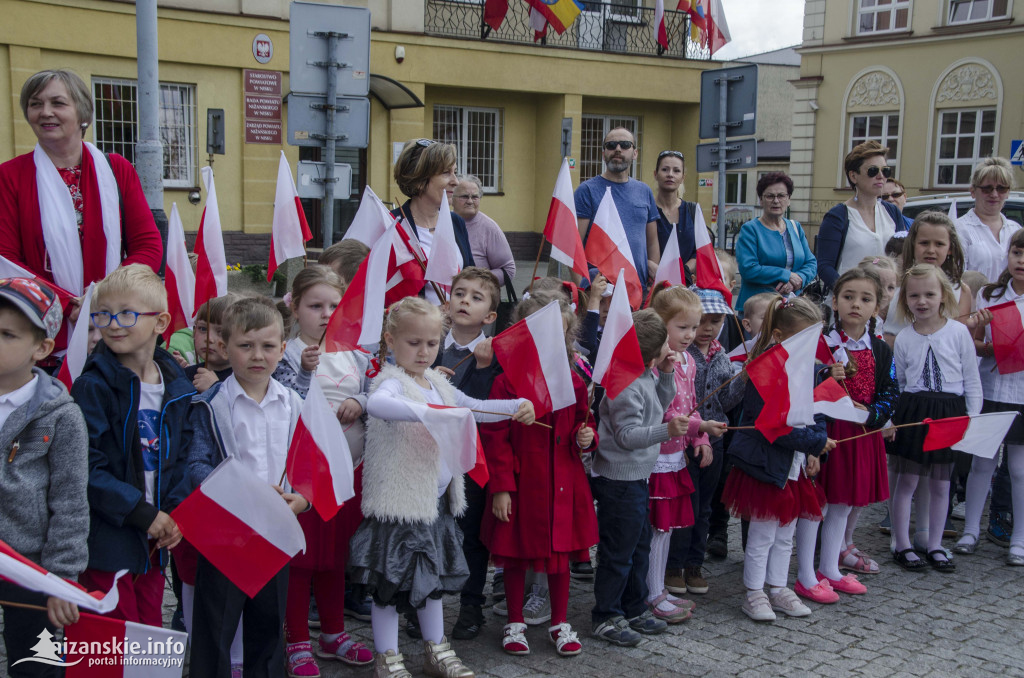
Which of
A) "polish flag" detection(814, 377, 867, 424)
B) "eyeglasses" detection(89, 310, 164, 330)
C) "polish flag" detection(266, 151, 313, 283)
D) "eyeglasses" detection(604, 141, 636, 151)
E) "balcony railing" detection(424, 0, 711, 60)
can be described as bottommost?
"polish flag" detection(814, 377, 867, 424)

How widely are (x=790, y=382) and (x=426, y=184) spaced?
2080 millimetres

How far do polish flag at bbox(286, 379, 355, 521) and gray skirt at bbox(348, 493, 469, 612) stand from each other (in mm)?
368

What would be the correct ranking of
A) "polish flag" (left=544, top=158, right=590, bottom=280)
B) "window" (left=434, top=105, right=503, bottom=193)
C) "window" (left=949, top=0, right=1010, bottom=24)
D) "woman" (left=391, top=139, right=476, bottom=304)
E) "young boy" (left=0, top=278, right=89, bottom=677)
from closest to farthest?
"young boy" (left=0, top=278, right=89, bottom=677), "polish flag" (left=544, top=158, right=590, bottom=280), "woman" (left=391, top=139, right=476, bottom=304), "window" (left=434, top=105, right=503, bottom=193), "window" (left=949, top=0, right=1010, bottom=24)

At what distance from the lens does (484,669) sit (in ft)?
12.7

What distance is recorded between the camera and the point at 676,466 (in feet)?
14.8

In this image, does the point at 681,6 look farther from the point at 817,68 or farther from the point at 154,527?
the point at 154,527

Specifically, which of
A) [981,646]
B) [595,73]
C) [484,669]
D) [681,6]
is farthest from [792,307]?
[595,73]

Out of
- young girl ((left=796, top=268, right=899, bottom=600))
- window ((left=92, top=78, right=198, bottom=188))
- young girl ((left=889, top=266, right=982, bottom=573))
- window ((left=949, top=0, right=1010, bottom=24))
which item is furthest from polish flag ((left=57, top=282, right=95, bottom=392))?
window ((left=949, top=0, right=1010, bottom=24))

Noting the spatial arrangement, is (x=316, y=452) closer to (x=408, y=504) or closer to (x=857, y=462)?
(x=408, y=504)

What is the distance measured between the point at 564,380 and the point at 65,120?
2.23 metres

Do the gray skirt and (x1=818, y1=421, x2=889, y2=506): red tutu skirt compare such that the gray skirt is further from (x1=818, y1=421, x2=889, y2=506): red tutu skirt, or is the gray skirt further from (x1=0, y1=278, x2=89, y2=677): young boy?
(x1=818, y1=421, x2=889, y2=506): red tutu skirt

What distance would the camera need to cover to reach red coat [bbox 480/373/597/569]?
13.2 ft

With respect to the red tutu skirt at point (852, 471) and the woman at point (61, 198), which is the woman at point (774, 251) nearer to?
the red tutu skirt at point (852, 471)

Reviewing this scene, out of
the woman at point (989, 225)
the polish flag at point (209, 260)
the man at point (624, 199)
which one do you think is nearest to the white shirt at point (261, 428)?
the polish flag at point (209, 260)
